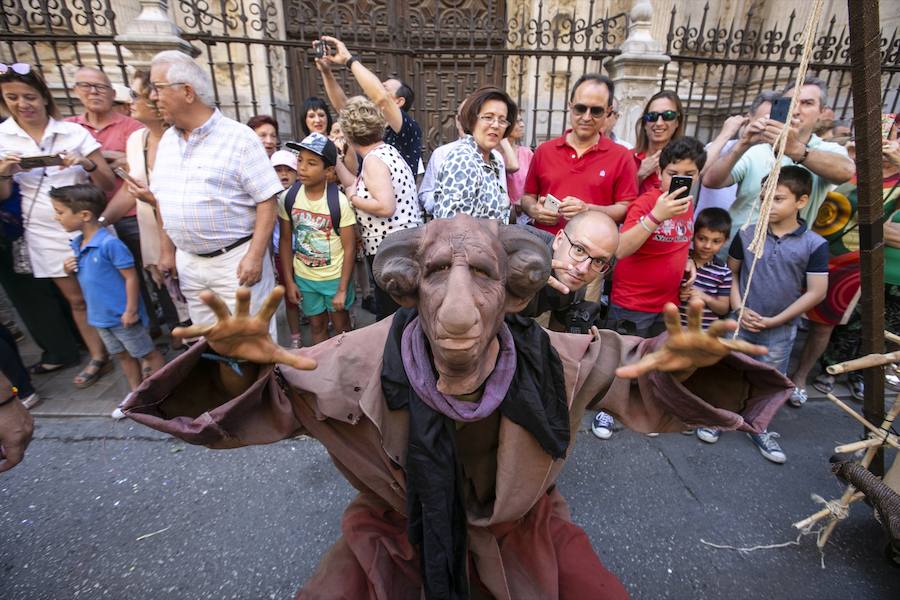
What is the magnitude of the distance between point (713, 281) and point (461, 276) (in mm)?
2760

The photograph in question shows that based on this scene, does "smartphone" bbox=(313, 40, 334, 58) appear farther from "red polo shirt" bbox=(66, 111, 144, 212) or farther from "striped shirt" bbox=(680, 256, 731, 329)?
"striped shirt" bbox=(680, 256, 731, 329)

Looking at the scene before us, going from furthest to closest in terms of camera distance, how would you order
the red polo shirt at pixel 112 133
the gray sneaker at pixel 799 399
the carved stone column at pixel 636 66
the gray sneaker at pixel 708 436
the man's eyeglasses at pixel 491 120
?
the carved stone column at pixel 636 66 → the red polo shirt at pixel 112 133 → the gray sneaker at pixel 799 399 → the gray sneaker at pixel 708 436 → the man's eyeglasses at pixel 491 120

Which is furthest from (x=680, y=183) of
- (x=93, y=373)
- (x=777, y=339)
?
(x=93, y=373)

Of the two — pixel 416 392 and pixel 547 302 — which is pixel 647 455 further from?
pixel 416 392

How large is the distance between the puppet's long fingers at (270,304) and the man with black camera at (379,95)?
7.86 feet

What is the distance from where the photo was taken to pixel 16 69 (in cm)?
291

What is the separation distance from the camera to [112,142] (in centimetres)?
364

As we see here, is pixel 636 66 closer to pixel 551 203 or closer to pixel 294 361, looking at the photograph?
pixel 551 203

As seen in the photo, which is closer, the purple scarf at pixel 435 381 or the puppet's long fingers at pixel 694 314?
the puppet's long fingers at pixel 694 314

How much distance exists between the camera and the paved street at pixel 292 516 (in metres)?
2.07

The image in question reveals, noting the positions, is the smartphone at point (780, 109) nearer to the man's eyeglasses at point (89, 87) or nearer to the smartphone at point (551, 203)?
the smartphone at point (551, 203)

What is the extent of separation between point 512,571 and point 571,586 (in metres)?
0.19

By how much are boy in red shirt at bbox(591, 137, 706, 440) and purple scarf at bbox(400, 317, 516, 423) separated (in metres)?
1.68

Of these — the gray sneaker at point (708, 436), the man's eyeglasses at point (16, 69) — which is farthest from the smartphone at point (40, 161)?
the gray sneaker at point (708, 436)
